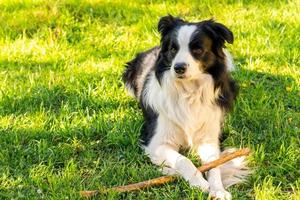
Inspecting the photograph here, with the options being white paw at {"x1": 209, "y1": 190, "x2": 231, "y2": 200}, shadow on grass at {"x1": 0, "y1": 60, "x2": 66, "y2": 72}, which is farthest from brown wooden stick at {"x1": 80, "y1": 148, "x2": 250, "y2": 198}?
shadow on grass at {"x1": 0, "y1": 60, "x2": 66, "y2": 72}

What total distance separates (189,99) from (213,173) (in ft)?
2.03

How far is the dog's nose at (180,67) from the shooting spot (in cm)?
372

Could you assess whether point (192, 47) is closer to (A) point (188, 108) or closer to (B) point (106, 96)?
(A) point (188, 108)

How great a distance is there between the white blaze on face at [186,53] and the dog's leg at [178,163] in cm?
57

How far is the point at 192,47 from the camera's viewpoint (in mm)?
3791

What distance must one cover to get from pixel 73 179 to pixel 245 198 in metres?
1.16

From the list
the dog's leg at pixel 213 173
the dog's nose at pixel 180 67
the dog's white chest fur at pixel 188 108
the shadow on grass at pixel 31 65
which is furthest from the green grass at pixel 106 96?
the dog's nose at pixel 180 67

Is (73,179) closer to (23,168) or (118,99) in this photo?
(23,168)

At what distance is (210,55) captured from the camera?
386 cm

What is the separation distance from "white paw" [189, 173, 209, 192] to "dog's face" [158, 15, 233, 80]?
2.24ft

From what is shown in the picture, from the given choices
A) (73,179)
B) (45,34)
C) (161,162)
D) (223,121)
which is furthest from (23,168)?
(45,34)

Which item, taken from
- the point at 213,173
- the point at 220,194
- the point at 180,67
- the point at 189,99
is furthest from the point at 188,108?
the point at 220,194

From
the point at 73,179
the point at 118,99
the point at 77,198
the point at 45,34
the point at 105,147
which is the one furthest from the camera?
the point at 45,34

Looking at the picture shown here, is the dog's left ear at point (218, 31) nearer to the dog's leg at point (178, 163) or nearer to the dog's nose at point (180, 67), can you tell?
the dog's nose at point (180, 67)
